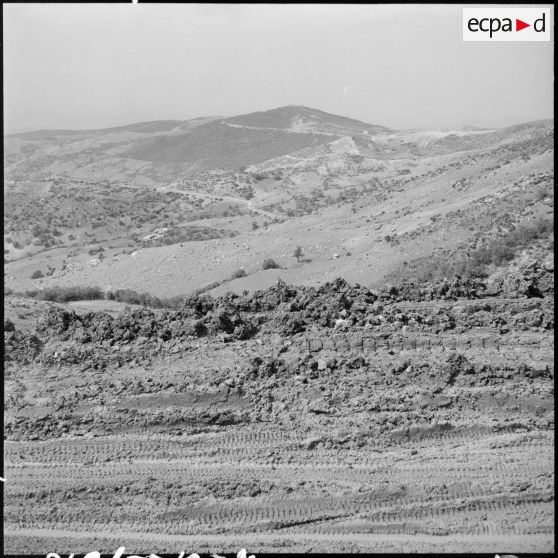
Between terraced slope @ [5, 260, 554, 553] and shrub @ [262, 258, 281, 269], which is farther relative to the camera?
shrub @ [262, 258, 281, 269]

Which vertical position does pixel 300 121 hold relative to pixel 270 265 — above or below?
above

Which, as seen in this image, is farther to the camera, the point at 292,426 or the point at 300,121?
the point at 300,121

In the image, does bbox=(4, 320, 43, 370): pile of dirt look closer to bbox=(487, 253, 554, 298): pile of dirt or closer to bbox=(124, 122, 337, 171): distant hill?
bbox=(487, 253, 554, 298): pile of dirt

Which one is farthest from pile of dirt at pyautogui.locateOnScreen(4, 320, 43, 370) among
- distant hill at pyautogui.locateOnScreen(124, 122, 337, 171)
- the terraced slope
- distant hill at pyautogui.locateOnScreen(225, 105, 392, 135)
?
distant hill at pyautogui.locateOnScreen(225, 105, 392, 135)

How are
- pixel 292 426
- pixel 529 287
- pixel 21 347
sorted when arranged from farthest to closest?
pixel 529 287 < pixel 21 347 < pixel 292 426

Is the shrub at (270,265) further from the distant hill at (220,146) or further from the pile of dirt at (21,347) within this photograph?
the distant hill at (220,146)

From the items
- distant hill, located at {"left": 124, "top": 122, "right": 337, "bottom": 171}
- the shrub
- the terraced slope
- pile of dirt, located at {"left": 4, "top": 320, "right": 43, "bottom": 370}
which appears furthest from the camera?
distant hill, located at {"left": 124, "top": 122, "right": 337, "bottom": 171}

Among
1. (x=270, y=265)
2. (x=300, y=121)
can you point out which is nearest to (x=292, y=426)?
(x=270, y=265)

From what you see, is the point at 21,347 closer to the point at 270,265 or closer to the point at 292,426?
the point at 292,426

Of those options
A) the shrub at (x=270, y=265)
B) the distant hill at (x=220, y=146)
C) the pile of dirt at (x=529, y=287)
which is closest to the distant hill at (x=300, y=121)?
the distant hill at (x=220, y=146)

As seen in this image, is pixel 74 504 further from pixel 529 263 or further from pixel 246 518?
pixel 529 263

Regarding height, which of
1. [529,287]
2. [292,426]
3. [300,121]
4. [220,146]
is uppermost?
[300,121]
